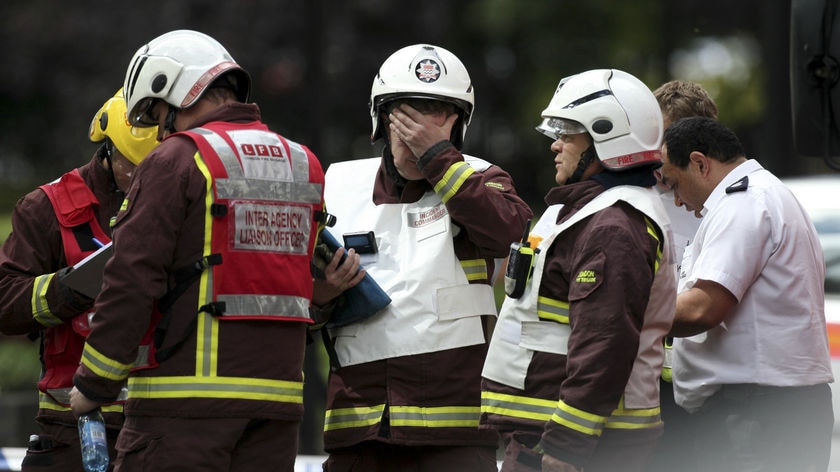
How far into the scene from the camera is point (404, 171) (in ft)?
17.8

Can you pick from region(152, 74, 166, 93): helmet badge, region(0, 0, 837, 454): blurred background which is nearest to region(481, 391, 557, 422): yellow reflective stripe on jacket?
region(152, 74, 166, 93): helmet badge

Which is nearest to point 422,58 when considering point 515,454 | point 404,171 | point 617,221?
point 404,171

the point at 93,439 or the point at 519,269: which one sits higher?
the point at 519,269

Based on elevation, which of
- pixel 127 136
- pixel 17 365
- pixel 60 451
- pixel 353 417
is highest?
pixel 127 136

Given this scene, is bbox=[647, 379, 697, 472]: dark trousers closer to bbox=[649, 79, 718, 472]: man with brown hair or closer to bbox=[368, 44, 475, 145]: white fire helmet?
bbox=[649, 79, 718, 472]: man with brown hair

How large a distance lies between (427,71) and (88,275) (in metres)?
1.44

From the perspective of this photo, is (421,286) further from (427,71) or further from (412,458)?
(427,71)

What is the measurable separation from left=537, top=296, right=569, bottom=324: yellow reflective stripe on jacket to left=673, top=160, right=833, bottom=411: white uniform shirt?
24.8 inches

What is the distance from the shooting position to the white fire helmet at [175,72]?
4.86 meters

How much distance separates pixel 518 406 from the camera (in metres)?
4.84

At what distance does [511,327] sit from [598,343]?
403 millimetres

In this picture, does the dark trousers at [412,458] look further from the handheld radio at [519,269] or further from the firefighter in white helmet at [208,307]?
the handheld radio at [519,269]

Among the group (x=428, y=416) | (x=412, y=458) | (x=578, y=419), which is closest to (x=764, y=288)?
(x=578, y=419)

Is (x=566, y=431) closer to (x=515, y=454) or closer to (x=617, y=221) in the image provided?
(x=515, y=454)
